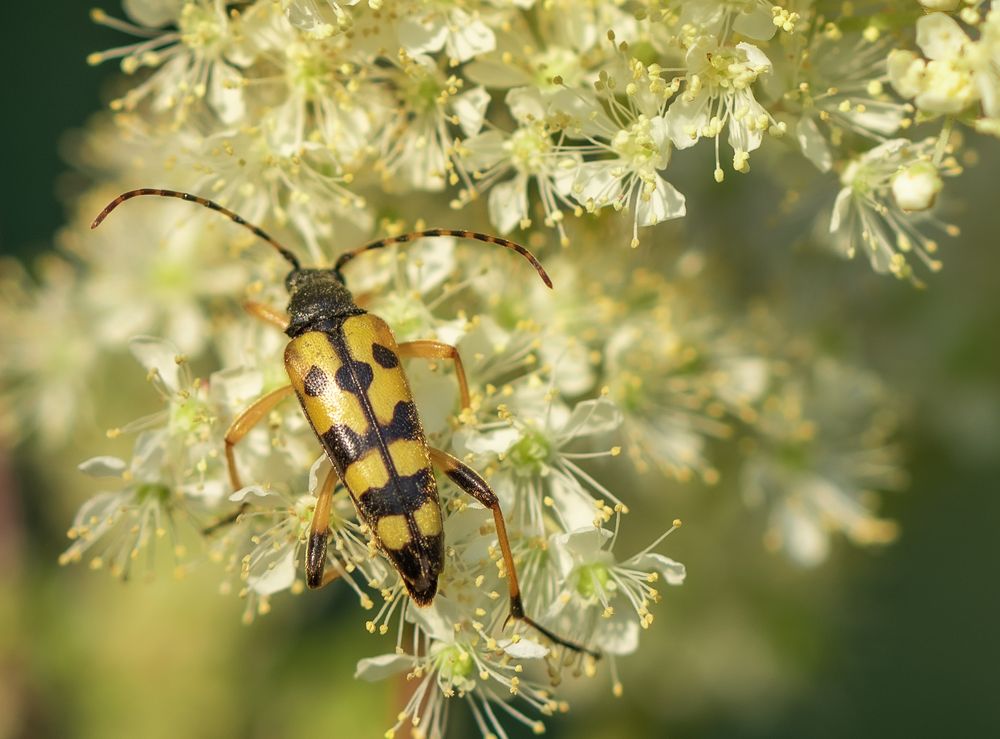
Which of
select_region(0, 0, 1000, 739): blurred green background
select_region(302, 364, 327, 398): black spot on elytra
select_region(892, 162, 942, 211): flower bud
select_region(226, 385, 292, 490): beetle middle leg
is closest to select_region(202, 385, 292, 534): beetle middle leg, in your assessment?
select_region(226, 385, 292, 490): beetle middle leg

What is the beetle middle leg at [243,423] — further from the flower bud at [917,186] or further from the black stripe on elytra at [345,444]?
the flower bud at [917,186]

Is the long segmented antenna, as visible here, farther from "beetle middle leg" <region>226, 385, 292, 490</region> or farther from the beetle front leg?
"beetle middle leg" <region>226, 385, 292, 490</region>

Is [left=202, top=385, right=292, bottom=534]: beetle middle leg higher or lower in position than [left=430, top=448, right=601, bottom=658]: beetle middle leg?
higher

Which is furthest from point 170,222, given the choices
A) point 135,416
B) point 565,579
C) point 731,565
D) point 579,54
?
point 731,565

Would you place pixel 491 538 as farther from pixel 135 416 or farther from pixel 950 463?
pixel 950 463

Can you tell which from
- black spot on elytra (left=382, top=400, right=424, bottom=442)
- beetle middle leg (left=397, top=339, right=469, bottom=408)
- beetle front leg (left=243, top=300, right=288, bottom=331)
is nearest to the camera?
black spot on elytra (left=382, top=400, right=424, bottom=442)
